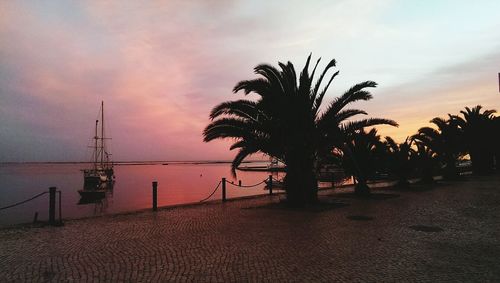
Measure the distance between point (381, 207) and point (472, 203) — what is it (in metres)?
3.92

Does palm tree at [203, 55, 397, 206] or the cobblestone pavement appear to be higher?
palm tree at [203, 55, 397, 206]

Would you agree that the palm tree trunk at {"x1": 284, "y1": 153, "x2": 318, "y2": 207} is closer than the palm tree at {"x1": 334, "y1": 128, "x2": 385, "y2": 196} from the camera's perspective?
Yes

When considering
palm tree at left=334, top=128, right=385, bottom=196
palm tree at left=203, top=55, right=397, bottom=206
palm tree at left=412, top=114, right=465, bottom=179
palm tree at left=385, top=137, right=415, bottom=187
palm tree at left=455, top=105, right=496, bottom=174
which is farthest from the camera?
palm tree at left=455, top=105, right=496, bottom=174

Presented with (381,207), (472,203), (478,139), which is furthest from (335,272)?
(478,139)

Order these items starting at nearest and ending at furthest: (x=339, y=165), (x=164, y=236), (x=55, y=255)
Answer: (x=55, y=255) → (x=164, y=236) → (x=339, y=165)

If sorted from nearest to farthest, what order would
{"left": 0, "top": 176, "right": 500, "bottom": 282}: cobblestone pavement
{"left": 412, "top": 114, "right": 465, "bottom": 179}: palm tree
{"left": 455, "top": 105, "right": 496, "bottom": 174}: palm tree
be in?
{"left": 0, "top": 176, "right": 500, "bottom": 282}: cobblestone pavement → {"left": 412, "top": 114, "right": 465, "bottom": 179}: palm tree → {"left": 455, "top": 105, "right": 496, "bottom": 174}: palm tree

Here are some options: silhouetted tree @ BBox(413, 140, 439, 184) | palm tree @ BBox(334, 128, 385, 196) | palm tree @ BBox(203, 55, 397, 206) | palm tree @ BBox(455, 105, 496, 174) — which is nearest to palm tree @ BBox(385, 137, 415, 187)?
silhouetted tree @ BBox(413, 140, 439, 184)

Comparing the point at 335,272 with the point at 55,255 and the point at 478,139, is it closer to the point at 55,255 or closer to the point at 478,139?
the point at 55,255

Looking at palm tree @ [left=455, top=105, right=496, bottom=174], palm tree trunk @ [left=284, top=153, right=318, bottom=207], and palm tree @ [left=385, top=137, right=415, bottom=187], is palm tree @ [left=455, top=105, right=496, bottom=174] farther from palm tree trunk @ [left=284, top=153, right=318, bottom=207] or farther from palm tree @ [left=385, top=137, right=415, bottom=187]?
palm tree trunk @ [left=284, top=153, right=318, bottom=207]

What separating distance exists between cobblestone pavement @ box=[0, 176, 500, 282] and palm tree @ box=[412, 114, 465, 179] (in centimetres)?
1718

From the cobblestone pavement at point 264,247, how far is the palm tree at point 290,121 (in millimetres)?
2329

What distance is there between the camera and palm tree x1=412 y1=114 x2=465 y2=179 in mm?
27766

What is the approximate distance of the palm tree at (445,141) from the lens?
27766 mm

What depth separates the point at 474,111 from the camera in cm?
3269
